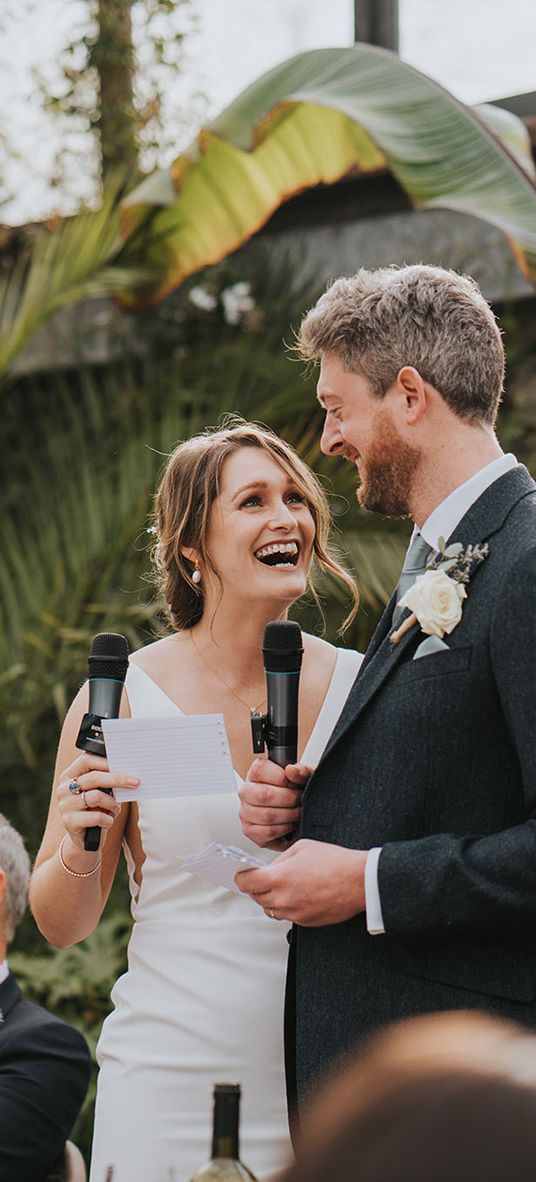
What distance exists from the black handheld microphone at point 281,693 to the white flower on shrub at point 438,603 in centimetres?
27

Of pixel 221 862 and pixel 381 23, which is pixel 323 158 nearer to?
pixel 381 23

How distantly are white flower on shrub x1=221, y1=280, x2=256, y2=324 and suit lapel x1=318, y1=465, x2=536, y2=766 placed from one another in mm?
4114

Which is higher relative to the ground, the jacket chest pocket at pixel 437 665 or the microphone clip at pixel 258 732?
the jacket chest pocket at pixel 437 665

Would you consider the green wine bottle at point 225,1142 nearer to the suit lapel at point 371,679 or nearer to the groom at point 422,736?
the groom at point 422,736

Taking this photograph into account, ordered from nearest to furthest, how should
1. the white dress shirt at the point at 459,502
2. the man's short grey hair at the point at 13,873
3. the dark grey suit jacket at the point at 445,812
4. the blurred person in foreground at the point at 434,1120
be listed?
the blurred person in foreground at the point at 434,1120 < the dark grey suit jacket at the point at 445,812 < the white dress shirt at the point at 459,502 < the man's short grey hair at the point at 13,873

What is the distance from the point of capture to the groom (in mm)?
1998

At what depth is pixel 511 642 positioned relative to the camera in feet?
6.49

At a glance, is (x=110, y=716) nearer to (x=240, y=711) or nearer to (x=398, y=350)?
(x=240, y=711)

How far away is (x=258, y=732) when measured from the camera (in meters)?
2.34

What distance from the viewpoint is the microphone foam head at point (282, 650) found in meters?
2.30

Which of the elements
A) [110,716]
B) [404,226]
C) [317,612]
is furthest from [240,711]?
[404,226]

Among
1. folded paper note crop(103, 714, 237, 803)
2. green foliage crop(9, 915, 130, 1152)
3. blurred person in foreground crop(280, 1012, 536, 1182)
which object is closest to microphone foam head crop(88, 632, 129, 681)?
folded paper note crop(103, 714, 237, 803)

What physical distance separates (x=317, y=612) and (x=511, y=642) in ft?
10.1

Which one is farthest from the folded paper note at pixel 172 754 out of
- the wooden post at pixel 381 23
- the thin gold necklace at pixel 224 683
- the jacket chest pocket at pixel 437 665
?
the wooden post at pixel 381 23
